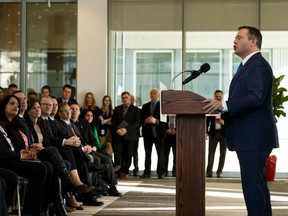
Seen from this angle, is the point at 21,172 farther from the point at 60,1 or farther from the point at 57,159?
the point at 60,1

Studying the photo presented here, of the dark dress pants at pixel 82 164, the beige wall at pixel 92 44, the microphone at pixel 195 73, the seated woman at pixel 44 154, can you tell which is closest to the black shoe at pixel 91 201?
the dark dress pants at pixel 82 164

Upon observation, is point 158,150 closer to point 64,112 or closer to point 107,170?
point 107,170

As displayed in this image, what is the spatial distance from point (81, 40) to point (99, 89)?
1.03 meters

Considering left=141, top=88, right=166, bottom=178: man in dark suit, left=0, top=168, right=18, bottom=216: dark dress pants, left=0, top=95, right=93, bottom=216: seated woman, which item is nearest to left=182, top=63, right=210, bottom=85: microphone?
left=0, top=168, right=18, bottom=216: dark dress pants

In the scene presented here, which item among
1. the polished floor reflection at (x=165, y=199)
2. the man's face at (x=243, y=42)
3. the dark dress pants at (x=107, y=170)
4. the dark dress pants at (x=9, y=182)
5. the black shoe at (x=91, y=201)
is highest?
the man's face at (x=243, y=42)

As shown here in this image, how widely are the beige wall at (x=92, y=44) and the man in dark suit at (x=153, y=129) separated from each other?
110 centimetres

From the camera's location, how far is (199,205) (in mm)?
4145

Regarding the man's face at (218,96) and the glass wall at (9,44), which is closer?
the man's face at (218,96)

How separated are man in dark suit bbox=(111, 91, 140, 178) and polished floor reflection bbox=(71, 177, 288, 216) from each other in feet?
1.55

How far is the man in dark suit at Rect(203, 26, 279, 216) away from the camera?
4242mm

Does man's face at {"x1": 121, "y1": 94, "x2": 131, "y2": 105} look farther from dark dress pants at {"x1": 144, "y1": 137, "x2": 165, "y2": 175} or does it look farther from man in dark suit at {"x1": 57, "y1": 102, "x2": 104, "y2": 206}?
man in dark suit at {"x1": 57, "y1": 102, "x2": 104, "y2": 206}

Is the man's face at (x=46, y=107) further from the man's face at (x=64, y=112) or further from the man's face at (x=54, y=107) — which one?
the man's face at (x=64, y=112)

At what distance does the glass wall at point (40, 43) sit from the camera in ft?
43.9

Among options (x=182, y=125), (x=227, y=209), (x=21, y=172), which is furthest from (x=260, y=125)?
(x=227, y=209)
